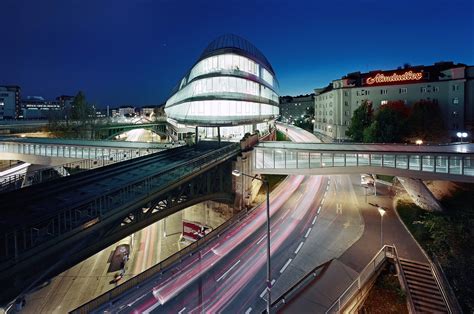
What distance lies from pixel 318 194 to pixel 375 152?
30.5 feet

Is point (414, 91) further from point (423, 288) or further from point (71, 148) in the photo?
point (71, 148)

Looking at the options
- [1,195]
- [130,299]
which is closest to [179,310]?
[130,299]

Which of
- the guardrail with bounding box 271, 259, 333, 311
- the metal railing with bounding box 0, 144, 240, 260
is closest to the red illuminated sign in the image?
the guardrail with bounding box 271, 259, 333, 311

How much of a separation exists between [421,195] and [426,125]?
27354 mm

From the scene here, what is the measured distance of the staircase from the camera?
48.9 feet

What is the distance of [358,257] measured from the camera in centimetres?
2044

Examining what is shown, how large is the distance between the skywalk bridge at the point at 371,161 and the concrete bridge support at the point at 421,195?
80.1 inches

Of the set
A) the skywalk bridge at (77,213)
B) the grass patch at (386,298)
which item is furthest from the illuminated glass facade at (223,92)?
the grass patch at (386,298)

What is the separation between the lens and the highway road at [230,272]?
48.6ft

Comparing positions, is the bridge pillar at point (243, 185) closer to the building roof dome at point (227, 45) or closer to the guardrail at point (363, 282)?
the guardrail at point (363, 282)

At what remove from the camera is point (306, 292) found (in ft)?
51.0

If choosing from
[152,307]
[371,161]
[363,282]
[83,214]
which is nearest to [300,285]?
[363,282]

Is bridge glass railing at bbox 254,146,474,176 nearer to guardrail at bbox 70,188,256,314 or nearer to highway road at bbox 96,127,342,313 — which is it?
highway road at bbox 96,127,342,313

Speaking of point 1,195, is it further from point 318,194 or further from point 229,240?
point 318,194
